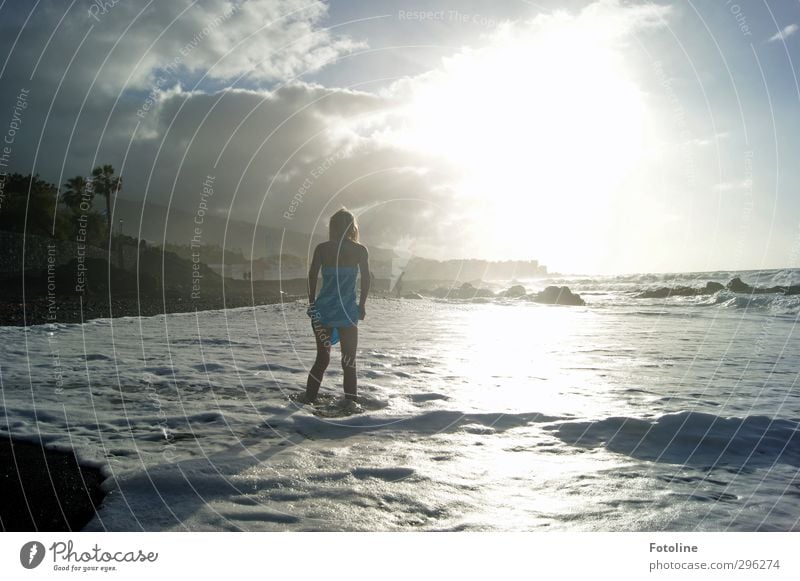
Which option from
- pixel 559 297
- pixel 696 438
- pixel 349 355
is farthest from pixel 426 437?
pixel 559 297

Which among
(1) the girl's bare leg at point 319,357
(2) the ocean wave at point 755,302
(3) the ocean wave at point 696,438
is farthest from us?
(2) the ocean wave at point 755,302

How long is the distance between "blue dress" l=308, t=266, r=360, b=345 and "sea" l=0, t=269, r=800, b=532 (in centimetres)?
120

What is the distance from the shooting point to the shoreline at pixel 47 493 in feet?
12.2

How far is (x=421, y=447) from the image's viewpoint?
17.6 feet

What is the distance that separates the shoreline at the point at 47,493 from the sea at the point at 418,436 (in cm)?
12

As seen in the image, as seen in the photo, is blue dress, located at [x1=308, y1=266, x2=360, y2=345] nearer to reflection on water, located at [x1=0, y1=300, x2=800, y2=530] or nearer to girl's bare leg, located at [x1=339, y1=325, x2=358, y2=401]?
girl's bare leg, located at [x1=339, y1=325, x2=358, y2=401]

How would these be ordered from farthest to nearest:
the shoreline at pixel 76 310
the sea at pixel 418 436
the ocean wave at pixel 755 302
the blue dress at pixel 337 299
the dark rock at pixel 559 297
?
the dark rock at pixel 559 297
the ocean wave at pixel 755 302
the shoreline at pixel 76 310
the blue dress at pixel 337 299
the sea at pixel 418 436

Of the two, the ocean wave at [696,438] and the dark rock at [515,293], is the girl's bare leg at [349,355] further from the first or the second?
the dark rock at [515,293]

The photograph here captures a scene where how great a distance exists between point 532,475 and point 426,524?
136cm

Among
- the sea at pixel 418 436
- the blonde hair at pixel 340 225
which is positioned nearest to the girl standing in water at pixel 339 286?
the blonde hair at pixel 340 225

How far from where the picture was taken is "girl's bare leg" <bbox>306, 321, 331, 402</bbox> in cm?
690
